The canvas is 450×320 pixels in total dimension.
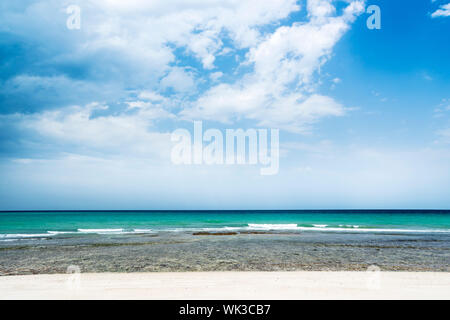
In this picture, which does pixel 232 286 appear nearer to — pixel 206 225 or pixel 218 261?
pixel 218 261

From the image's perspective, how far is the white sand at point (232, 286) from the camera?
7.48 metres

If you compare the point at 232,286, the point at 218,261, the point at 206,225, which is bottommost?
the point at 206,225

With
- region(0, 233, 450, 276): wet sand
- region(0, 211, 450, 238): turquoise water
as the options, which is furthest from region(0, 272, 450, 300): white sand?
region(0, 211, 450, 238): turquoise water

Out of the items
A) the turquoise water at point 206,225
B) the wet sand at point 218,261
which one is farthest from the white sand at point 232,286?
the turquoise water at point 206,225

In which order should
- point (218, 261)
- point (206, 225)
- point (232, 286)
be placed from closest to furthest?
point (232, 286)
point (218, 261)
point (206, 225)

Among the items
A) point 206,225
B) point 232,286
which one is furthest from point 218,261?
point 206,225

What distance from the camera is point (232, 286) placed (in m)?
A: 8.30

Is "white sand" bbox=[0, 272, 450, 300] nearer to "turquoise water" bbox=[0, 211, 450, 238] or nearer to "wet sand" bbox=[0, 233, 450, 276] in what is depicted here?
"wet sand" bbox=[0, 233, 450, 276]

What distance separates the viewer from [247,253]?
1570cm

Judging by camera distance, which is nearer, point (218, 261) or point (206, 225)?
point (218, 261)

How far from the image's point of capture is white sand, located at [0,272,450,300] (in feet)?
24.6

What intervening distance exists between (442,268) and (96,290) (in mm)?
13348
